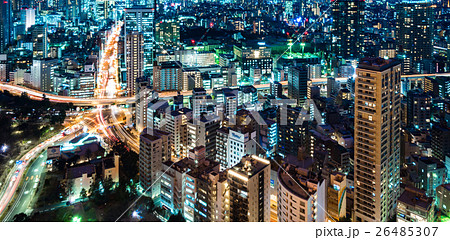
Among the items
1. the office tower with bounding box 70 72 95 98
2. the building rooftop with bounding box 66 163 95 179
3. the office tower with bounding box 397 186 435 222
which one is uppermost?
the office tower with bounding box 70 72 95 98

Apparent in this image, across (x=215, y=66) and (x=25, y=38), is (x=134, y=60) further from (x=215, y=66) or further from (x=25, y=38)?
(x=25, y=38)

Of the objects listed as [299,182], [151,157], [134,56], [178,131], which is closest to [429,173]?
Answer: [299,182]

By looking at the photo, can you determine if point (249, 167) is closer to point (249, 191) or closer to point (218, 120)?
point (249, 191)

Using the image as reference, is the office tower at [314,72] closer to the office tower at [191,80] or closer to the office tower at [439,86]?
the office tower at [439,86]

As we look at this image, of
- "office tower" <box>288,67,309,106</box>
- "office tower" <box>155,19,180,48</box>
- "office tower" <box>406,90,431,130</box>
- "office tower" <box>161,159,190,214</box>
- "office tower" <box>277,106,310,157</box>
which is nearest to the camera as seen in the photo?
"office tower" <box>161,159,190,214</box>

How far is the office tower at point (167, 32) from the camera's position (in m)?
13.1

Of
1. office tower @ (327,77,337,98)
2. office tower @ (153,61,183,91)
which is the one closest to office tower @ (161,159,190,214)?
office tower @ (153,61,183,91)

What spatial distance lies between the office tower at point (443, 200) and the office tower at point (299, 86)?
5107 mm

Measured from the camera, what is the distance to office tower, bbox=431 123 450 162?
5.13m

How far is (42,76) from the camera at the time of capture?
29.1ft

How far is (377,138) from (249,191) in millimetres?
1315

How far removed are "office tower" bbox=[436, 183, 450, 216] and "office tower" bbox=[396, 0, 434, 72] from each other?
602cm

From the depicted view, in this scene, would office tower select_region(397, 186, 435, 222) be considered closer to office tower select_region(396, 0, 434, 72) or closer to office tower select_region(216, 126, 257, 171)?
office tower select_region(216, 126, 257, 171)

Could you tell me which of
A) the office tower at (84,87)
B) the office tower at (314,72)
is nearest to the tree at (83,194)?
the office tower at (84,87)
